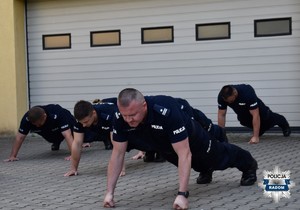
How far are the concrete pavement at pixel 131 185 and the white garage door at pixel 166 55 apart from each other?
7.12ft

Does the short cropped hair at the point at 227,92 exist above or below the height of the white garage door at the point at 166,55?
below

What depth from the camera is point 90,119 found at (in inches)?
263

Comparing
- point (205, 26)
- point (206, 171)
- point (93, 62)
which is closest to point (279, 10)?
point (205, 26)

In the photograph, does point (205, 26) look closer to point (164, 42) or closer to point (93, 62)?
point (164, 42)

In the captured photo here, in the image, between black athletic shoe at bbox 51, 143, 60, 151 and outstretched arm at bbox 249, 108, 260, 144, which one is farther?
black athletic shoe at bbox 51, 143, 60, 151

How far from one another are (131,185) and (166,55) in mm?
6050

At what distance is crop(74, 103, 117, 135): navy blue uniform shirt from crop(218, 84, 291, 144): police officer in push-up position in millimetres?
2926

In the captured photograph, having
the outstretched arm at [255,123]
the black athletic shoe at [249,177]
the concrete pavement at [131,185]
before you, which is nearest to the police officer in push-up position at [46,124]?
the concrete pavement at [131,185]

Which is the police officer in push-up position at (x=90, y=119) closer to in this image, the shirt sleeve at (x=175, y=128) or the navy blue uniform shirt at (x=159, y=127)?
the navy blue uniform shirt at (x=159, y=127)

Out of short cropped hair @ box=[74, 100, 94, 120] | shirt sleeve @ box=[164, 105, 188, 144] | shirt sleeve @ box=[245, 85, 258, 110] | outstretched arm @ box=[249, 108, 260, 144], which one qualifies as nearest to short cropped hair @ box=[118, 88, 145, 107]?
shirt sleeve @ box=[164, 105, 188, 144]

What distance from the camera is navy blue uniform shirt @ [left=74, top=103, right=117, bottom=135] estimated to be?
22.9 ft

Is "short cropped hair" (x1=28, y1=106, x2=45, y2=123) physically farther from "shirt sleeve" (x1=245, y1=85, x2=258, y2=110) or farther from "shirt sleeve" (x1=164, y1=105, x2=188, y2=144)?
"shirt sleeve" (x1=164, y1=105, x2=188, y2=144)

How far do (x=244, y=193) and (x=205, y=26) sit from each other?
676cm

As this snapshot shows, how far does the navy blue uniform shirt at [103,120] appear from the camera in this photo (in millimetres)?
6984
